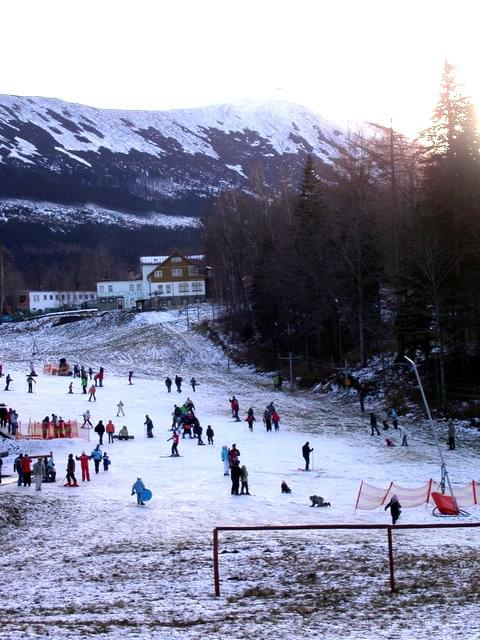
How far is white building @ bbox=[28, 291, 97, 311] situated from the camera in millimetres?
131000

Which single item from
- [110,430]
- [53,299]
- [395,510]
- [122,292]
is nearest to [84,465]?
[110,430]

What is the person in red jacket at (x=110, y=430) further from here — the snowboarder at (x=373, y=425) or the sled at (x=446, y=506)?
the sled at (x=446, y=506)

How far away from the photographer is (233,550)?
1644 centimetres

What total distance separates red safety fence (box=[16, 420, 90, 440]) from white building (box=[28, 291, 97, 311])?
94.0m

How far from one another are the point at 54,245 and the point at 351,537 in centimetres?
17560

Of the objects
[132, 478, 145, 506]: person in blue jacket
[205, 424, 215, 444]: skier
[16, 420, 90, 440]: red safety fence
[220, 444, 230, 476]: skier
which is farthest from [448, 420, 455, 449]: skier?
[16, 420, 90, 440]: red safety fence

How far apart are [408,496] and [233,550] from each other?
730 cm

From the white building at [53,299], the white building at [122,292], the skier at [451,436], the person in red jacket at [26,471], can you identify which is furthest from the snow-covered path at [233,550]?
the white building at [53,299]

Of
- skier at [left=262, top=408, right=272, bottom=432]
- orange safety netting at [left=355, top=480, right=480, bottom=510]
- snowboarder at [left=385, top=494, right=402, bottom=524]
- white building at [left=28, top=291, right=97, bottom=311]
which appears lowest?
orange safety netting at [left=355, top=480, right=480, bottom=510]

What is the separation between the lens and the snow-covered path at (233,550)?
11.9 meters

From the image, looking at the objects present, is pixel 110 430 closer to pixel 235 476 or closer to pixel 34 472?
pixel 34 472

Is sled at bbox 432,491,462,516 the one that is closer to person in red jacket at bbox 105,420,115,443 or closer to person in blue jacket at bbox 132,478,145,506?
person in blue jacket at bbox 132,478,145,506

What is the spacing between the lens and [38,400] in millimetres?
45344

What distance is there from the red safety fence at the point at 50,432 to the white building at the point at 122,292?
8783 centimetres
